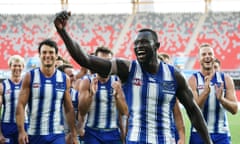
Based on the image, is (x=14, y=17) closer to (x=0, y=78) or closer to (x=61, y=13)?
(x=0, y=78)

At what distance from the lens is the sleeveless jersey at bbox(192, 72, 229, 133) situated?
21.4ft

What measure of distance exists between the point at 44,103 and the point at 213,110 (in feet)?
6.65

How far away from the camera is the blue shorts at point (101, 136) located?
6.80 meters

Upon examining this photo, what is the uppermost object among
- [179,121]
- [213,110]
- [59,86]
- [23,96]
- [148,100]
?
[59,86]

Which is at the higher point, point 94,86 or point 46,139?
point 94,86

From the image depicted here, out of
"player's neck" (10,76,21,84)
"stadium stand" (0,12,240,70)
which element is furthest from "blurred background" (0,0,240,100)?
"player's neck" (10,76,21,84)

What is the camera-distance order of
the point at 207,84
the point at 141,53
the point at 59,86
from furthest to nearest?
1. the point at 59,86
2. the point at 207,84
3. the point at 141,53

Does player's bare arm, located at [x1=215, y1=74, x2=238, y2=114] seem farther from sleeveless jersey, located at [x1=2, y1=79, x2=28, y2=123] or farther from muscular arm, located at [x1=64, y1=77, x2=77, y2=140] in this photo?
sleeveless jersey, located at [x1=2, y1=79, x2=28, y2=123]

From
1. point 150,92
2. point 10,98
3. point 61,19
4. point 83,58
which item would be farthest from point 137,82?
point 10,98

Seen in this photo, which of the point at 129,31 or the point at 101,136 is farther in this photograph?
the point at 129,31

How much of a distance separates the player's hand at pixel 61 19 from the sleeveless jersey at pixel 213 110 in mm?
3397

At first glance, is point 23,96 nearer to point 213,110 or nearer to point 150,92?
point 213,110

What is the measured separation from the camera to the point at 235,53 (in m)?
34.3

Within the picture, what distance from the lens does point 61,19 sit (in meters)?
3.37
